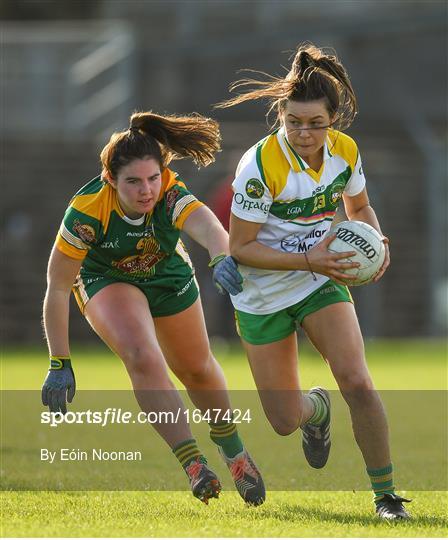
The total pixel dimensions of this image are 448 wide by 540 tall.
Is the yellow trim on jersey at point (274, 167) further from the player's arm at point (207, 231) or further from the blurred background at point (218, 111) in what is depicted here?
the blurred background at point (218, 111)

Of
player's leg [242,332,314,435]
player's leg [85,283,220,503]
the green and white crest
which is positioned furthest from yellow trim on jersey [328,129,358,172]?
player's leg [85,283,220,503]

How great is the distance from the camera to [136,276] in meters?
7.07

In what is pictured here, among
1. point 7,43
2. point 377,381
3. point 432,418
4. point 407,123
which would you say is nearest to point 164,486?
point 432,418

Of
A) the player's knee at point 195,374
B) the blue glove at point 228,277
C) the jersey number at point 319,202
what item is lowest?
the player's knee at point 195,374

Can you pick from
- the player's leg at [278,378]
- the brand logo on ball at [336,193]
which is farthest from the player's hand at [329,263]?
the player's leg at [278,378]

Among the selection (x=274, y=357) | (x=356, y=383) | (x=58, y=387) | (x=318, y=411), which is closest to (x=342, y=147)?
(x=274, y=357)

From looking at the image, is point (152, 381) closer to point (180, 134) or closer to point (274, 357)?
point (274, 357)

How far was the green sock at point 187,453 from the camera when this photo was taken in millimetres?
6602

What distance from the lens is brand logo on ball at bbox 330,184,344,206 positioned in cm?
675

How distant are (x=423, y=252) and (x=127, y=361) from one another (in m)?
17.5

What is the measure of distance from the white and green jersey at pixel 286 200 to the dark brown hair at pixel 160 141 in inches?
18.9

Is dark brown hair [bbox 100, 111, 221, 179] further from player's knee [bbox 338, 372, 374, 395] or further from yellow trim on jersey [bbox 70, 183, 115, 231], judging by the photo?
player's knee [bbox 338, 372, 374, 395]

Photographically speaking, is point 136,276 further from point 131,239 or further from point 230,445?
point 230,445

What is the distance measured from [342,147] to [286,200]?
428mm
